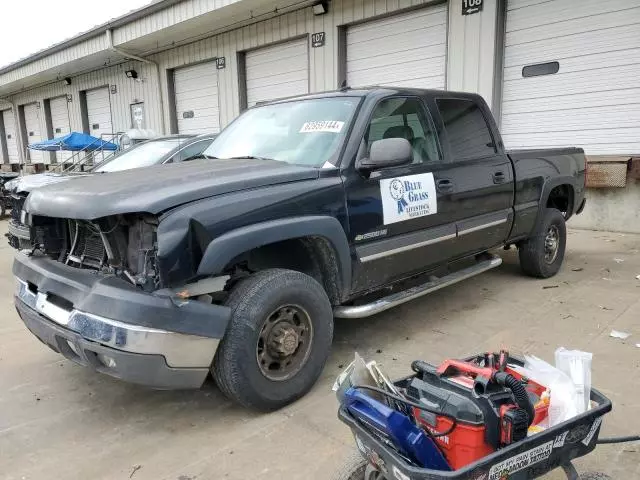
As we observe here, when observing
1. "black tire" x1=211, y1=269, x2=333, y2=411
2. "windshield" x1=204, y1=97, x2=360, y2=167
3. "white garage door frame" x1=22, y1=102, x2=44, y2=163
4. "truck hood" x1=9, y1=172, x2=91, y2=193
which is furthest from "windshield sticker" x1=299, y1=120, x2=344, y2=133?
"white garage door frame" x1=22, y1=102, x2=44, y2=163

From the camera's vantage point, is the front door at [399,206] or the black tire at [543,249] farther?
the black tire at [543,249]

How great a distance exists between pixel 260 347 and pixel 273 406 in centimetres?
36

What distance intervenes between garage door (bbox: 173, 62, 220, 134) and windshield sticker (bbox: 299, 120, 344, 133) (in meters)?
11.1

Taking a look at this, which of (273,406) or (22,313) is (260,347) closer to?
(273,406)

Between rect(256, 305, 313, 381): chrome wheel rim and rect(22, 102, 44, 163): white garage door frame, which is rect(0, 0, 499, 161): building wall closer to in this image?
rect(22, 102, 44, 163): white garage door frame

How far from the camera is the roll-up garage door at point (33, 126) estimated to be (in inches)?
948

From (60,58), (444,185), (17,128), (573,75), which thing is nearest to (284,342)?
(444,185)

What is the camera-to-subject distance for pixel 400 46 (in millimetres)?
10367

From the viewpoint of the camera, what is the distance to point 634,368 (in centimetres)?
343

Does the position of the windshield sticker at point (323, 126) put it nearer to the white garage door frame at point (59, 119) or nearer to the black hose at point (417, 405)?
the black hose at point (417, 405)

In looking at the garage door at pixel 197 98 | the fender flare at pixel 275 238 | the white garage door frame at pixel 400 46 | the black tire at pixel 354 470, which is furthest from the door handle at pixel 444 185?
the garage door at pixel 197 98

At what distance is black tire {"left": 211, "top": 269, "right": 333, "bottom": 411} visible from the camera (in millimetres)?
2723

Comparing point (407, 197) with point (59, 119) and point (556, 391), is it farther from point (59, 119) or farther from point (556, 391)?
point (59, 119)

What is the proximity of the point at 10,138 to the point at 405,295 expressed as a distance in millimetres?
29942
